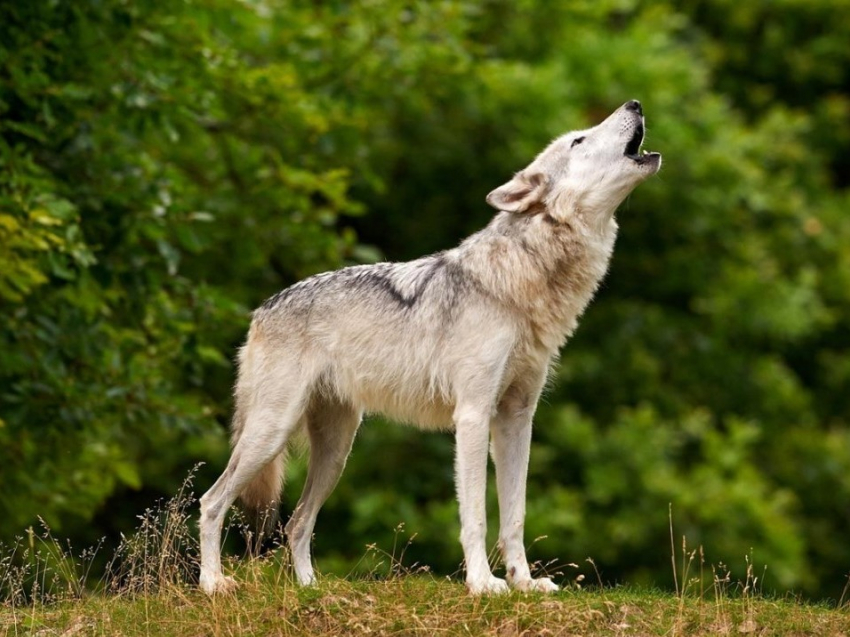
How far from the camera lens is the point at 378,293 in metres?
8.39

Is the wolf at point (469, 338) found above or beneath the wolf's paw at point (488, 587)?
above

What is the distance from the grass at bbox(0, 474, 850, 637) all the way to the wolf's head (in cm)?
200

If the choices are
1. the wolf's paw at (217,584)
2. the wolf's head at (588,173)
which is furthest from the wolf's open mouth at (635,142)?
the wolf's paw at (217,584)

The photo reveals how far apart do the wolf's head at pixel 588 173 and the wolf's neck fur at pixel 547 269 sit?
0.09 m

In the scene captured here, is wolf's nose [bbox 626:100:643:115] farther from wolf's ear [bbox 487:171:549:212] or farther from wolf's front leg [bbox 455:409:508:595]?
wolf's front leg [bbox 455:409:508:595]

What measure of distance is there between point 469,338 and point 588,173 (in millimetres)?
1127

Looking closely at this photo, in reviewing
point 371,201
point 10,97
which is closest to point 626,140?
point 10,97

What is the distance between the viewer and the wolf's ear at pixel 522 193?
26.8 feet

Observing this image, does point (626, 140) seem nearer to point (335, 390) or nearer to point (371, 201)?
point (335, 390)

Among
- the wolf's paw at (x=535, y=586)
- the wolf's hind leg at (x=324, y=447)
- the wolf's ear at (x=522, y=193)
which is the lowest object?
the wolf's paw at (x=535, y=586)

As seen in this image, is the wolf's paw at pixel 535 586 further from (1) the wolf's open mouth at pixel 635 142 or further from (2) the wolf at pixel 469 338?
(1) the wolf's open mouth at pixel 635 142

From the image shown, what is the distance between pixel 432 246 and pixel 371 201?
125 cm

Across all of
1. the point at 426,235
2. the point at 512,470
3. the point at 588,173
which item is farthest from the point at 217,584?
the point at 426,235

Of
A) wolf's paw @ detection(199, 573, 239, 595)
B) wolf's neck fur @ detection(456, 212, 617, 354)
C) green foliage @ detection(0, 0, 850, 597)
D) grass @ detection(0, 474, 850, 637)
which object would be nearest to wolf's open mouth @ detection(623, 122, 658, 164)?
wolf's neck fur @ detection(456, 212, 617, 354)
